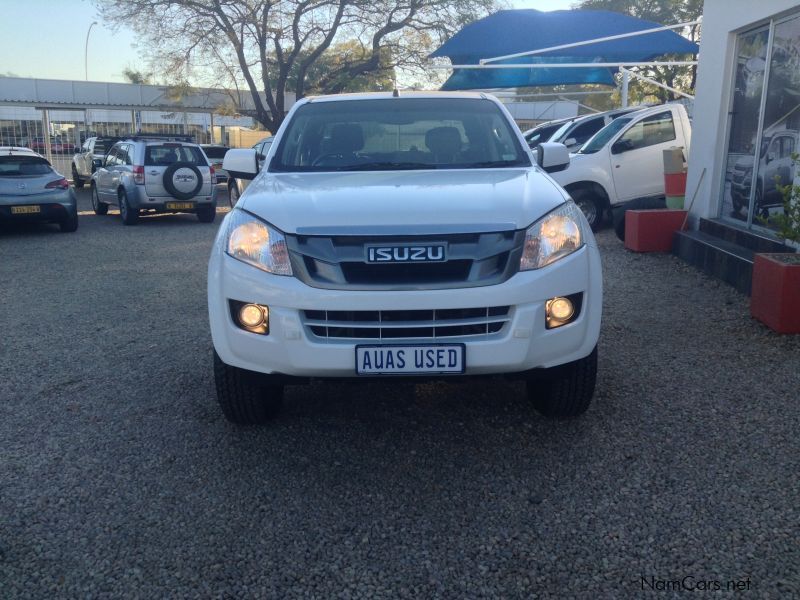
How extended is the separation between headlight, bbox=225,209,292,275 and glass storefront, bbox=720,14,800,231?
17.6 ft

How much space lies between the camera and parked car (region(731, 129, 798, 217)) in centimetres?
727

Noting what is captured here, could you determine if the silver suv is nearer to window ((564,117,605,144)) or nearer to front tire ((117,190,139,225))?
front tire ((117,190,139,225))

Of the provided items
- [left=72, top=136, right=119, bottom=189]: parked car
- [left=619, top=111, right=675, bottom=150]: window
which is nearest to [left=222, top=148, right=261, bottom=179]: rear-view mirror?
[left=619, top=111, right=675, bottom=150]: window

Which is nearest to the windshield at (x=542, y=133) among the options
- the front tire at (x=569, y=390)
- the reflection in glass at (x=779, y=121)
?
the reflection in glass at (x=779, y=121)

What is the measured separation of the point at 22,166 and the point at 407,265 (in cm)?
1154

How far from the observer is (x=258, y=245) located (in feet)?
11.0

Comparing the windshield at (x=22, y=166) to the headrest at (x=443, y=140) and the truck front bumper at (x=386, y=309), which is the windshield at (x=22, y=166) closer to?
the headrest at (x=443, y=140)

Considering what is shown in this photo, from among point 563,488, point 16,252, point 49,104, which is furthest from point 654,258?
point 49,104

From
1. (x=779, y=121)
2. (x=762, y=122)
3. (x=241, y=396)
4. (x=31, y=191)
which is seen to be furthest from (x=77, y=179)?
(x=241, y=396)

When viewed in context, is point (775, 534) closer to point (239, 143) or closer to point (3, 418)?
point (3, 418)

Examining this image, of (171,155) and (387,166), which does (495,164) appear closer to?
(387,166)

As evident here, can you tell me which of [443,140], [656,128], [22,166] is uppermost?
[656,128]

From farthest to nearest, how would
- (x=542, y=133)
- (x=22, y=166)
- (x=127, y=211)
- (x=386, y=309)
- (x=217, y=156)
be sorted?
(x=217, y=156) → (x=542, y=133) → (x=127, y=211) → (x=22, y=166) → (x=386, y=309)

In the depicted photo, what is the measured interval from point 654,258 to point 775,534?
674 cm
